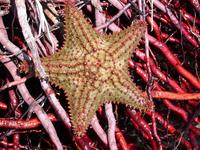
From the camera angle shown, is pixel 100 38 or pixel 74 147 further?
pixel 74 147

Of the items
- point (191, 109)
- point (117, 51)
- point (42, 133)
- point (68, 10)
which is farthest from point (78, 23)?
point (191, 109)

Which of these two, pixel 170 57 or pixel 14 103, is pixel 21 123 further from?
pixel 170 57

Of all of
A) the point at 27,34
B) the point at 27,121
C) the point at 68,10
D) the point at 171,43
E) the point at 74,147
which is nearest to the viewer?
the point at 68,10

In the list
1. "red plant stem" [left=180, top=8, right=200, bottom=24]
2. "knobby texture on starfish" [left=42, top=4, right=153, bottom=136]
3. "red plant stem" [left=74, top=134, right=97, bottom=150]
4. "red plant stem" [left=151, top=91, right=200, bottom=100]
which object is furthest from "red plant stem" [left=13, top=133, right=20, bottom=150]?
"red plant stem" [left=180, top=8, right=200, bottom=24]

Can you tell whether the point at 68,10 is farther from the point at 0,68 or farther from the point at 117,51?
the point at 0,68

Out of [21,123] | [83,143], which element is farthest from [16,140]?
Result: [83,143]

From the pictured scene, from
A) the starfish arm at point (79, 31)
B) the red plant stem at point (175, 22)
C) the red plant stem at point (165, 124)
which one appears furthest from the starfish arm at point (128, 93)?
→ the red plant stem at point (175, 22)

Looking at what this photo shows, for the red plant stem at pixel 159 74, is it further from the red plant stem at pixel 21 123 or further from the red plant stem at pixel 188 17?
the red plant stem at pixel 21 123

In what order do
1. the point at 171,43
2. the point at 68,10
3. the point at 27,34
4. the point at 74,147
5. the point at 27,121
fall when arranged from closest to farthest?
the point at 68,10 < the point at 27,34 < the point at 27,121 < the point at 74,147 < the point at 171,43
